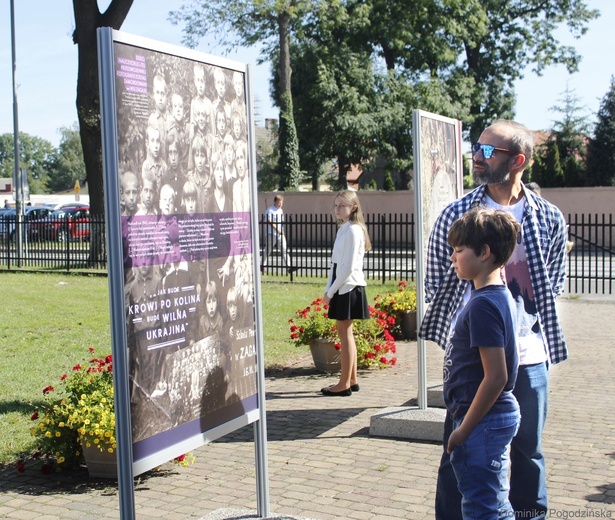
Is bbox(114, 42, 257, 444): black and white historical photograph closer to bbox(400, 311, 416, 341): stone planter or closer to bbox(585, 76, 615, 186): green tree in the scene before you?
bbox(400, 311, 416, 341): stone planter

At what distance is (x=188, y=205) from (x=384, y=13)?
125 feet

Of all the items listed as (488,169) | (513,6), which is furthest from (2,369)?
(513,6)

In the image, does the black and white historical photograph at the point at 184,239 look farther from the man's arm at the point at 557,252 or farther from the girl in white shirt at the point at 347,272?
the girl in white shirt at the point at 347,272

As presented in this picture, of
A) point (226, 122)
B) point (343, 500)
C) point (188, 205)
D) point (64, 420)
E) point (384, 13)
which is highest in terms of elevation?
point (384, 13)

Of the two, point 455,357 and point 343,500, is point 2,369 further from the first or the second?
point 455,357

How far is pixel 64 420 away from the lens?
17.7ft

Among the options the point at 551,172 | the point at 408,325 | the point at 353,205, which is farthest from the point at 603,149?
the point at 353,205

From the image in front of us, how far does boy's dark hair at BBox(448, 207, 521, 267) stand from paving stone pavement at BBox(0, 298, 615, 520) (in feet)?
6.38

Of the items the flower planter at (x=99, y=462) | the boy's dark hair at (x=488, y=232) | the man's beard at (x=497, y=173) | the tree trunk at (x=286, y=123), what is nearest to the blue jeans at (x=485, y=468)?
the boy's dark hair at (x=488, y=232)

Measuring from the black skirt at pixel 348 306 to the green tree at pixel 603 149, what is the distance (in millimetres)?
35344

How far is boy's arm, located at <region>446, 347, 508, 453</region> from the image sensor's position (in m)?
3.12

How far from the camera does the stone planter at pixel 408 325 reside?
11.0m

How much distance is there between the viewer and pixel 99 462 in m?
5.31

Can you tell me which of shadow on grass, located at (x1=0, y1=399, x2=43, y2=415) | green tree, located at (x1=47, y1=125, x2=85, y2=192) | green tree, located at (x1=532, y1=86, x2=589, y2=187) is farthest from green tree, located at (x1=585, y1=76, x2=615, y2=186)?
green tree, located at (x1=47, y1=125, x2=85, y2=192)
